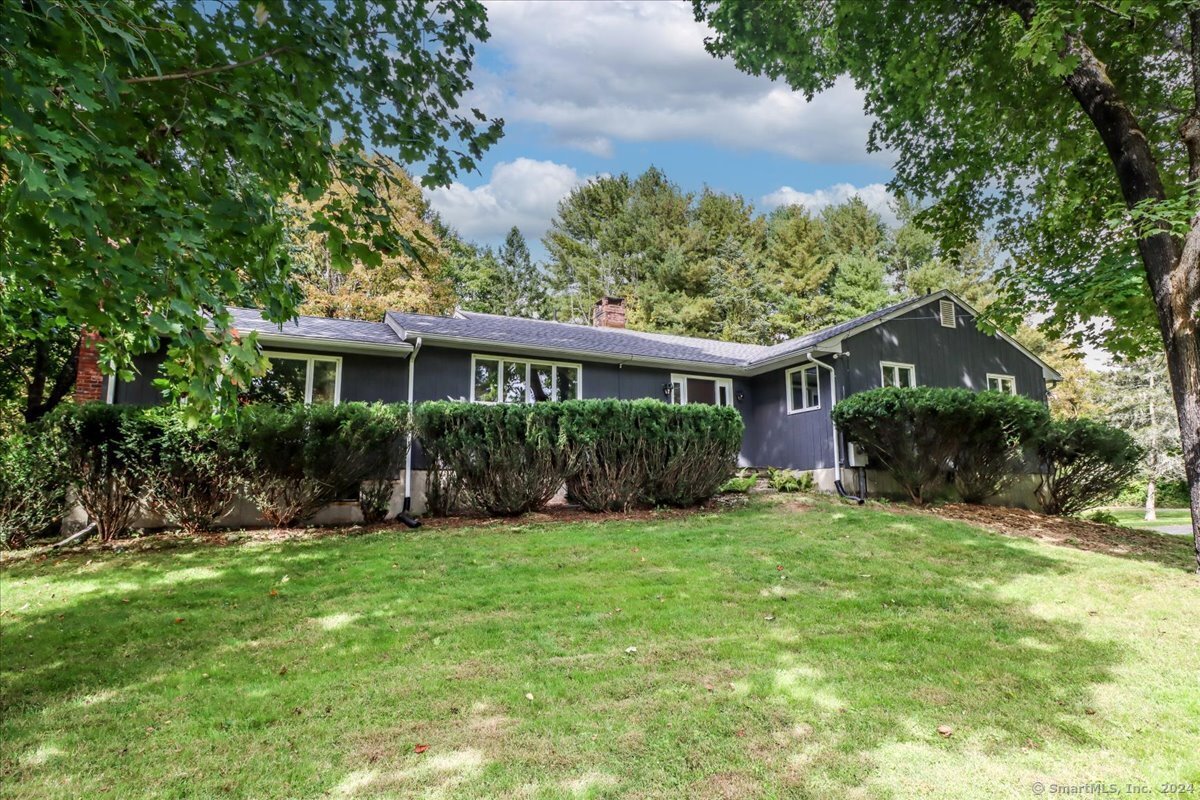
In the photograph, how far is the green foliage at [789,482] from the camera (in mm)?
12484

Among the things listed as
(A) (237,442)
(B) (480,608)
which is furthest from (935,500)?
(A) (237,442)

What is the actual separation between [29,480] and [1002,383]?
62.4 feet

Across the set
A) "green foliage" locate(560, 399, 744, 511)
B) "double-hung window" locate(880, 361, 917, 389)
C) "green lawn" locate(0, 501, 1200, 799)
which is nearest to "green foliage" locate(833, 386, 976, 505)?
"double-hung window" locate(880, 361, 917, 389)

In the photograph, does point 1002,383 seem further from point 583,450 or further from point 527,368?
point 583,450

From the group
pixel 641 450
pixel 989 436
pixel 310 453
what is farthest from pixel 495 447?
pixel 989 436

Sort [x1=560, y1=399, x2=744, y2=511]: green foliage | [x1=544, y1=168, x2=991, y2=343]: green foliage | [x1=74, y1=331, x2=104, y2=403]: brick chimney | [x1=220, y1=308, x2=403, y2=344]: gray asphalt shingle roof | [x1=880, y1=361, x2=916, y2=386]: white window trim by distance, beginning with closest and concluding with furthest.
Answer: [x1=560, y1=399, x2=744, y2=511]: green foliage, [x1=74, y1=331, x2=104, y2=403]: brick chimney, [x1=220, y1=308, x2=403, y2=344]: gray asphalt shingle roof, [x1=880, y1=361, x2=916, y2=386]: white window trim, [x1=544, y1=168, x2=991, y2=343]: green foliage

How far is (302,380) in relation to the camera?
10828 millimetres

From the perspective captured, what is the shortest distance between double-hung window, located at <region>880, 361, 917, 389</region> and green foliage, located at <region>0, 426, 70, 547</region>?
14.5 metres

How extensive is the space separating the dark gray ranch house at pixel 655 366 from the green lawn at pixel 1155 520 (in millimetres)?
3707

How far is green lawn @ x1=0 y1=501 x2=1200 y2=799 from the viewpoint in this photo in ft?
8.34

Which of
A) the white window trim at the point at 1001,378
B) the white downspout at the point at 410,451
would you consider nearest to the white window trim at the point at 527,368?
the white downspout at the point at 410,451

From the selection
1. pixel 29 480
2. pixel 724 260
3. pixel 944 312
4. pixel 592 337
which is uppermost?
pixel 724 260

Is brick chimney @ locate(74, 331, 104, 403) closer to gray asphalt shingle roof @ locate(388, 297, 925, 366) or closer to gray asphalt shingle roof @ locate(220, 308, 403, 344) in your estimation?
gray asphalt shingle roof @ locate(220, 308, 403, 344)

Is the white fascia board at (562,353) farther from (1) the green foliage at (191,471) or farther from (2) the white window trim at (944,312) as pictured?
(2) the white window trim at (944,312)
